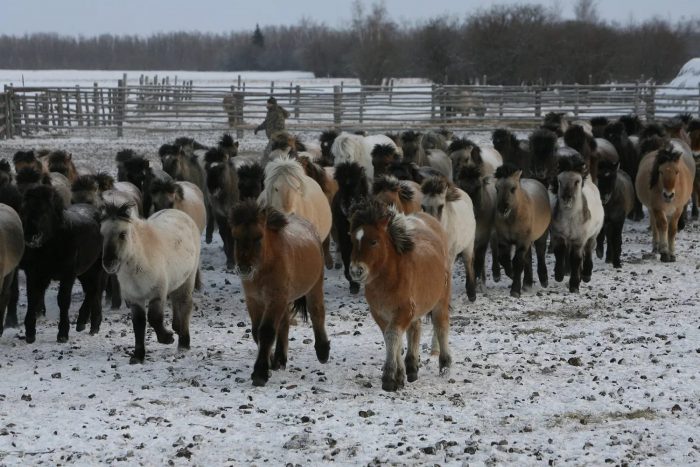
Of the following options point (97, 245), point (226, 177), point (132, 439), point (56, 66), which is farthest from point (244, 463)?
point (56, 66)

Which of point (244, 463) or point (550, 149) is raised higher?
point (550, 149)

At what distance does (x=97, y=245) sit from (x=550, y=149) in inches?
303

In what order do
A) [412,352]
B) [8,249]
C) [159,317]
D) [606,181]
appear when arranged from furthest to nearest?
[606,181] → [8,249] → [159,317] → [412,352]

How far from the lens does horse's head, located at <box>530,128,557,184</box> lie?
49.5 feet

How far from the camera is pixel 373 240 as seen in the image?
295 inches

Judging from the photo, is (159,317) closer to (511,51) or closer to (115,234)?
(115,234)

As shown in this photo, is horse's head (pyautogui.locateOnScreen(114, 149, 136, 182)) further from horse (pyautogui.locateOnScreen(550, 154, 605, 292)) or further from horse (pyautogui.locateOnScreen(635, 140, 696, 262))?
horse (pyautogui.locateOnScreen(635, 140, 696, 262))

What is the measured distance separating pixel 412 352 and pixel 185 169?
311 inches

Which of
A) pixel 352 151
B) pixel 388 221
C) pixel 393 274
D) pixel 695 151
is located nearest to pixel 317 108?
pixel 695 151

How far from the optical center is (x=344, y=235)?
13.0 meters

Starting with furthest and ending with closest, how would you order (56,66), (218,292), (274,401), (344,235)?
1. (56,66)
2. (344,235)
3. (218,292)
4. (274,401)

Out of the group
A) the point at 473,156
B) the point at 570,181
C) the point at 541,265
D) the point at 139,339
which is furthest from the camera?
the point at 473,156

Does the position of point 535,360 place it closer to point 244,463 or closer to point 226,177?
point 244,463

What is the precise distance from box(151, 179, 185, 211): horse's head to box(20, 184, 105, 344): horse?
147cm
